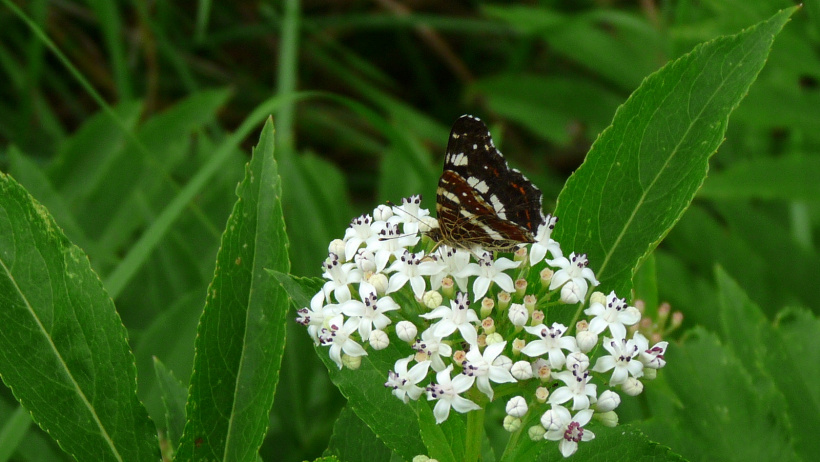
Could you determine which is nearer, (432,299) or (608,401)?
(608,401)

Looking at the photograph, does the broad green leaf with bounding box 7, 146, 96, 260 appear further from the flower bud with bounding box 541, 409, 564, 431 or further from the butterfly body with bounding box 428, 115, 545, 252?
the flower bud with bounding box 541, 409, 564, 431

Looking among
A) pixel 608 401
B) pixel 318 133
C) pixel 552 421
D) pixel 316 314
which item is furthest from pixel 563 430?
pixel 318 133

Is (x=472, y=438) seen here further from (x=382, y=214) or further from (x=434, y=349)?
(x=382, y=214)

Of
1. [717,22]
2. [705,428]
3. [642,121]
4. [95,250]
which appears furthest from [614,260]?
[717,22]

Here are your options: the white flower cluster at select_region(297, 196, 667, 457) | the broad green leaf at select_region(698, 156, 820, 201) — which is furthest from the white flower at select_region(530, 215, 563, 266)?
the broad green leaf at select_region(698, 156, 820, 201)

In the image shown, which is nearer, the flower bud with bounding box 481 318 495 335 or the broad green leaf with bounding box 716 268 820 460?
the flower bud with bounding box 481 318 495 335

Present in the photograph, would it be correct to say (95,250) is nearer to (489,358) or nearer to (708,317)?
(489,358)
